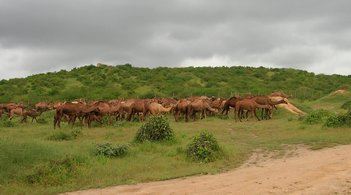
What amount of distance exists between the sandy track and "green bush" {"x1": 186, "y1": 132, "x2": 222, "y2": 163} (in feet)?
4.53

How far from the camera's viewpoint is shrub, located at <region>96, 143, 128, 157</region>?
14.9 metres

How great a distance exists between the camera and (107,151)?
15.0m

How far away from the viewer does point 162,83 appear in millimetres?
51844

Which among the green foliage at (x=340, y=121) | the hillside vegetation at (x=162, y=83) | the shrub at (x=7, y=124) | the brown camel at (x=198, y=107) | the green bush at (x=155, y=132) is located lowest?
the shrub at (x=7, y=124)

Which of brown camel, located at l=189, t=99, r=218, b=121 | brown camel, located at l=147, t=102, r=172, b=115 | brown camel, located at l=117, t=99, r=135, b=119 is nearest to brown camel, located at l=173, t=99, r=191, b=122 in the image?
brown camel, located at l=189, t=99, r=218, b=121

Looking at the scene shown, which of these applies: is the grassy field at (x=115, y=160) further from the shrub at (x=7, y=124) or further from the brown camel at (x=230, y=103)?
the brown camel at (x=230, y=103)

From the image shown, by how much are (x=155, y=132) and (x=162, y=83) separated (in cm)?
3404

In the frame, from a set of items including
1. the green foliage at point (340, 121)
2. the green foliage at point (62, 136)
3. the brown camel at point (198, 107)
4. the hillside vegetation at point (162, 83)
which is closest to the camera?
the green foliage at point (62, 136)

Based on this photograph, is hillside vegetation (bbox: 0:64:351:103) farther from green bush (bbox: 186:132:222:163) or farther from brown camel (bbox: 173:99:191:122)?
green bush (bbox: 186:132:222:163)

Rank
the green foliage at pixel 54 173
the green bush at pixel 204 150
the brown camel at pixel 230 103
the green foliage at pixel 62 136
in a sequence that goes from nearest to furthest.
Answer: the green foliage at pixel 54 173 < the green bush at pixel 204 150 < the green foliage at pixel 62 136 < the brown camel at pixel 230 103

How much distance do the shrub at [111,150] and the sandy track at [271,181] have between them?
3.33 metres

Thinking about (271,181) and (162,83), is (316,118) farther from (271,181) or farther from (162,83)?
(162,83)

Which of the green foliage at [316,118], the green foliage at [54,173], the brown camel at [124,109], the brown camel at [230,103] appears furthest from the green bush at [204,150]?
the brown camel at [230,103]

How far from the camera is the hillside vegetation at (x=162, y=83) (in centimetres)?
4647
